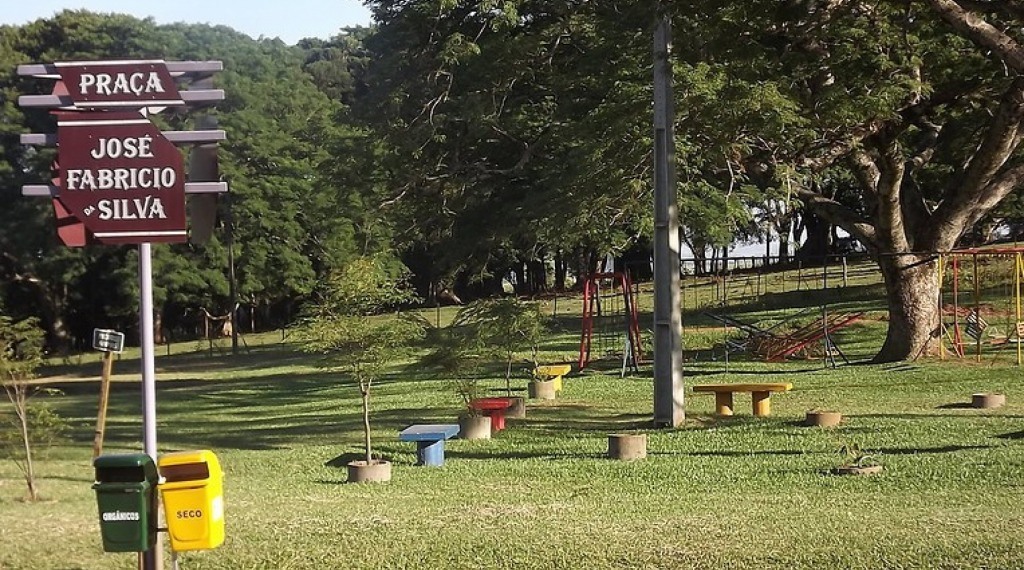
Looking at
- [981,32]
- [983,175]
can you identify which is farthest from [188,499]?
[983,175]

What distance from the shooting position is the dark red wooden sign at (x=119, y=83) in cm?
691

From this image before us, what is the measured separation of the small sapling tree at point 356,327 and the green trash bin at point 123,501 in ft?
23.2

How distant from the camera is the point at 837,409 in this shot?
17.5 m

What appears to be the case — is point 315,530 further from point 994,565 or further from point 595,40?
point 595,40

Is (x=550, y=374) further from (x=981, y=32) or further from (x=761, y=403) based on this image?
(x=981, y=32)

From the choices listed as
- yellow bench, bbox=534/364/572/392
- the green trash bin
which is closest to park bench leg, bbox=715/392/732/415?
yellow bench, bbox=534/364/572/392

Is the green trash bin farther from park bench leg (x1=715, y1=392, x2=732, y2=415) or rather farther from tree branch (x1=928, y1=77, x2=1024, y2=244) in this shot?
tree branch (x1=928, y1=77, x2=1024, y2=244)

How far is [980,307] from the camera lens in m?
30.6

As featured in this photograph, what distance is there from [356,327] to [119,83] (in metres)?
6.97

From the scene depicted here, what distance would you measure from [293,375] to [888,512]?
2719cm

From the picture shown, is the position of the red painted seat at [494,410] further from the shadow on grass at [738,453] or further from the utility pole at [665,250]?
the shadow on grass at [738,453]

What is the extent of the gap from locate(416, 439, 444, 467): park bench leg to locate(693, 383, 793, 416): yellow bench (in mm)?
4970

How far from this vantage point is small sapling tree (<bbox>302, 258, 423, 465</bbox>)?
44.8 ft

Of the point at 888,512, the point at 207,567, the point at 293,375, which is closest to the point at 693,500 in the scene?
the point at 888,512
